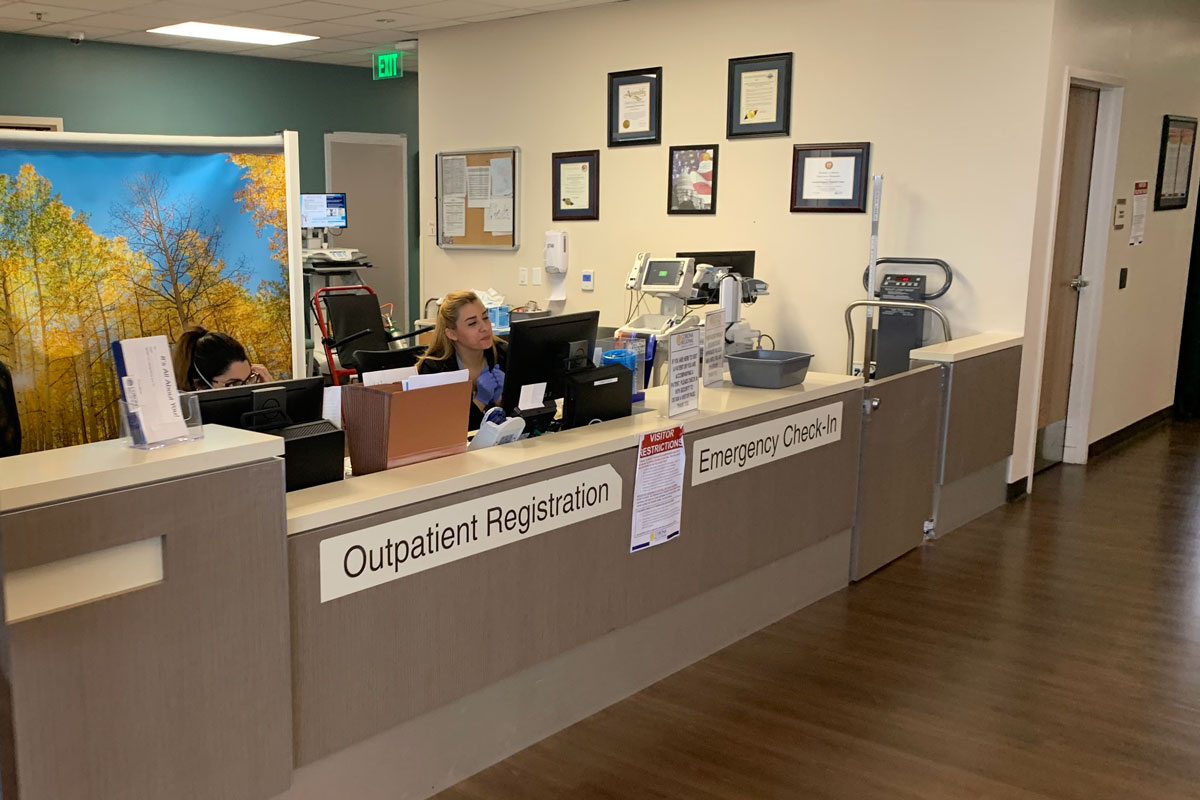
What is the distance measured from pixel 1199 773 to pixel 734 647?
1.48 metres

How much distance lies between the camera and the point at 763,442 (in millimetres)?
3877

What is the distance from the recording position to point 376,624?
8.55 ft

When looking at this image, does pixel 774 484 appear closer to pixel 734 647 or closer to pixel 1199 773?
pixel 734 647

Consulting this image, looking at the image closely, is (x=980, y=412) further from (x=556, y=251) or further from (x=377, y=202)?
(x=377, y=202)

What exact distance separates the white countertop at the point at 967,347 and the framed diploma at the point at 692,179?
186 centimetres

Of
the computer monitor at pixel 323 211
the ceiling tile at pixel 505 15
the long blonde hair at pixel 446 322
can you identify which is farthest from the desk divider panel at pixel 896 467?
the computer monitor at pixel 323 211

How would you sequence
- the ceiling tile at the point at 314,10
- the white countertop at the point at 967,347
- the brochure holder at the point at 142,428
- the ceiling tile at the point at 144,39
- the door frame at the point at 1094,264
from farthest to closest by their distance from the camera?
the ceiling tile at the point at 144,39, the ceiling tile at the point at 314,10, the door frame at the point at 1094,264, the white countertop at the point at 967,347, the brochure holder at the point at 142,428

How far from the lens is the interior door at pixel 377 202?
34.5ft

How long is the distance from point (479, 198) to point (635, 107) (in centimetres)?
152

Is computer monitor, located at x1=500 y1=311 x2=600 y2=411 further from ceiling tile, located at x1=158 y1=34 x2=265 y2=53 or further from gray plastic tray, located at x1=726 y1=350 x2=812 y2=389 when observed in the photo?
ceiling tile, located at x1=158 y1=34 x2=265 y2=53

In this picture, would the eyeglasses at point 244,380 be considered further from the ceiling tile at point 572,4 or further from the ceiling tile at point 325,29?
the ceiling tile at point 325,29

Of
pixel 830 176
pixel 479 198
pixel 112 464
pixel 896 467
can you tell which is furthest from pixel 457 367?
pixel 479 198

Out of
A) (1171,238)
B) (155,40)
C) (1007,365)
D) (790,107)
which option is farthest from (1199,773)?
(155,40)

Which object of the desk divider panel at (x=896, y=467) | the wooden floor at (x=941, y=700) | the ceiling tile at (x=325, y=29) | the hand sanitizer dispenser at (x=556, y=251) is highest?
the ceiling tile at (x=325, y=29)
